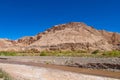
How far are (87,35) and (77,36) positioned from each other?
23.6 feet

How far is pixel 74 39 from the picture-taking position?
131125mm

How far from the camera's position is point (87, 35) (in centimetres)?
13988

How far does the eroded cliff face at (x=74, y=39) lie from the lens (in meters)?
117

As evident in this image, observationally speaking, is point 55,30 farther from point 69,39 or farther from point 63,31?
point 69,39

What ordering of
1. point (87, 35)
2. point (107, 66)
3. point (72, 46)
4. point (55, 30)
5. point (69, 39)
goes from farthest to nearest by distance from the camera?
1. point (55, 30)
2. point (87, 35)
3. point (69, 39)
4. point (72, 46)
5. point (107, 66)

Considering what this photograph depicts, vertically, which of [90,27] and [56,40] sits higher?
[90,27]

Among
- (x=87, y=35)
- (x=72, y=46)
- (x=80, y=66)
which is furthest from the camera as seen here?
(x=87, y=35)

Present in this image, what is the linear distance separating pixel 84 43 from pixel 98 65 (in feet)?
278

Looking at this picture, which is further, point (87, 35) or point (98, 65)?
point (87, 35)

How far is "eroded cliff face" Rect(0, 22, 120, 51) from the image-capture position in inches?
4589

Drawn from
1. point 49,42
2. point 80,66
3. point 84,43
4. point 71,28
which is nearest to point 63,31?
point 71,28

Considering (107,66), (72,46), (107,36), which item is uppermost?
(107,36)

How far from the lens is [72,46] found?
117125 millimetres

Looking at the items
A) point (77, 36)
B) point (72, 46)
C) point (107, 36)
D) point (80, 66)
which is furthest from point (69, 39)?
point (80, 66)
